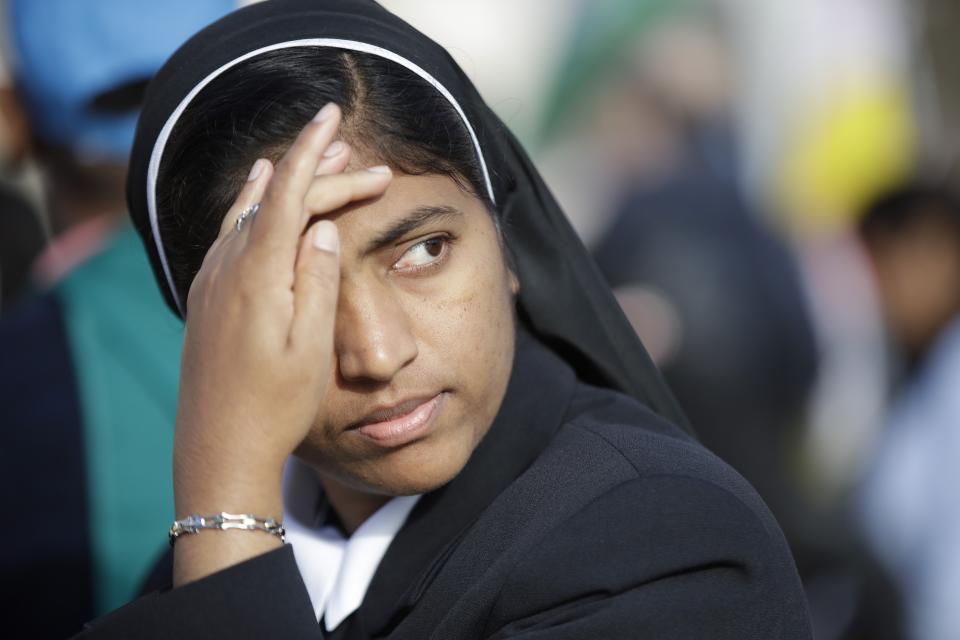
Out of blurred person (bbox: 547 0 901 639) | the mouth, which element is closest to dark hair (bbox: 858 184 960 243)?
blurred person (bbox: 547 0 901 639)

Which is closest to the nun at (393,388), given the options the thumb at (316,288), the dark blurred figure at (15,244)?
the thumb at (316,288)

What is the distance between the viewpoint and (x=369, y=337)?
6.23 ft

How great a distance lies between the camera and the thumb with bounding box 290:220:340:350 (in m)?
1.79

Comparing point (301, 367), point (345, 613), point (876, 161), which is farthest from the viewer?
point (876, 161)

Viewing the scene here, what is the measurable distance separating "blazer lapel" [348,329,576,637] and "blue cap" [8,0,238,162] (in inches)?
70.1

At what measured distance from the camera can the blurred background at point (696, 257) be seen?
9.78 ft

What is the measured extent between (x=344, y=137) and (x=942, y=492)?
3.63 metres

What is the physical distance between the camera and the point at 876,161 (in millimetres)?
8539

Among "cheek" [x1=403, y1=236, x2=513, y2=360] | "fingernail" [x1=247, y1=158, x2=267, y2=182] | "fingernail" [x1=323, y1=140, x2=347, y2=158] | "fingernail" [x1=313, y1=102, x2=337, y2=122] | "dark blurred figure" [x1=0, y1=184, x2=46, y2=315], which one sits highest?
"fingernail" [x1=313, y1=102, x2=337, y2=122]

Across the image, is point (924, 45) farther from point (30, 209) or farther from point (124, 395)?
point (124, 395)

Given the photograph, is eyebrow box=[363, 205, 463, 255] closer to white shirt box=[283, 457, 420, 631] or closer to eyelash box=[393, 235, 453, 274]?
eyelash box=[393, 235, 453, 274]

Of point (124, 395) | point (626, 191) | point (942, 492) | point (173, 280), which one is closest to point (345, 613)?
point (173, 280)

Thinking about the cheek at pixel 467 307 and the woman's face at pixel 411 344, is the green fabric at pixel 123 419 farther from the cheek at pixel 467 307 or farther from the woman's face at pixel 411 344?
the cheek at pixel 467 307

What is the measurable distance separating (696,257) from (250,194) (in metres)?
3.73
